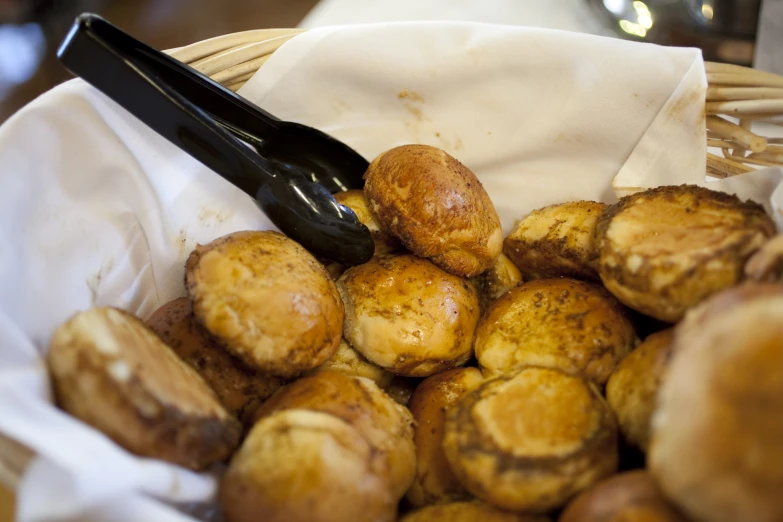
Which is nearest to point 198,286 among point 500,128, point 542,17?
point 500,128

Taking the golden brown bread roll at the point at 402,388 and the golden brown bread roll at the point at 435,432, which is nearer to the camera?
the golden brown bread roll at the point at 435,432

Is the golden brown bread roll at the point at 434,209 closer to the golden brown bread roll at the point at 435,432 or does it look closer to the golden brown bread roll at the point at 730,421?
the golden brown bread roll at the point at 435,432

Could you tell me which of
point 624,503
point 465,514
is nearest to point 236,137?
point 465,514

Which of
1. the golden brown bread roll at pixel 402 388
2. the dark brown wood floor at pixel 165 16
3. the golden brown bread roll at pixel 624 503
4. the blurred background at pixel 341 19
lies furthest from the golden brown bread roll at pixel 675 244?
the dark brown wood floor at pixel 165 16

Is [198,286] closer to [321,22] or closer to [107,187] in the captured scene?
[107,187]

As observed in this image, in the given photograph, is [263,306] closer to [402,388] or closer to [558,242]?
[402,388]

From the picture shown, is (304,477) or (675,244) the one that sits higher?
(675,244)

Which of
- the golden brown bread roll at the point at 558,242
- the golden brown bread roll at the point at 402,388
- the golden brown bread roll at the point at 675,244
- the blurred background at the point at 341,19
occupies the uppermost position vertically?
the blurred background at the point at 341,19
